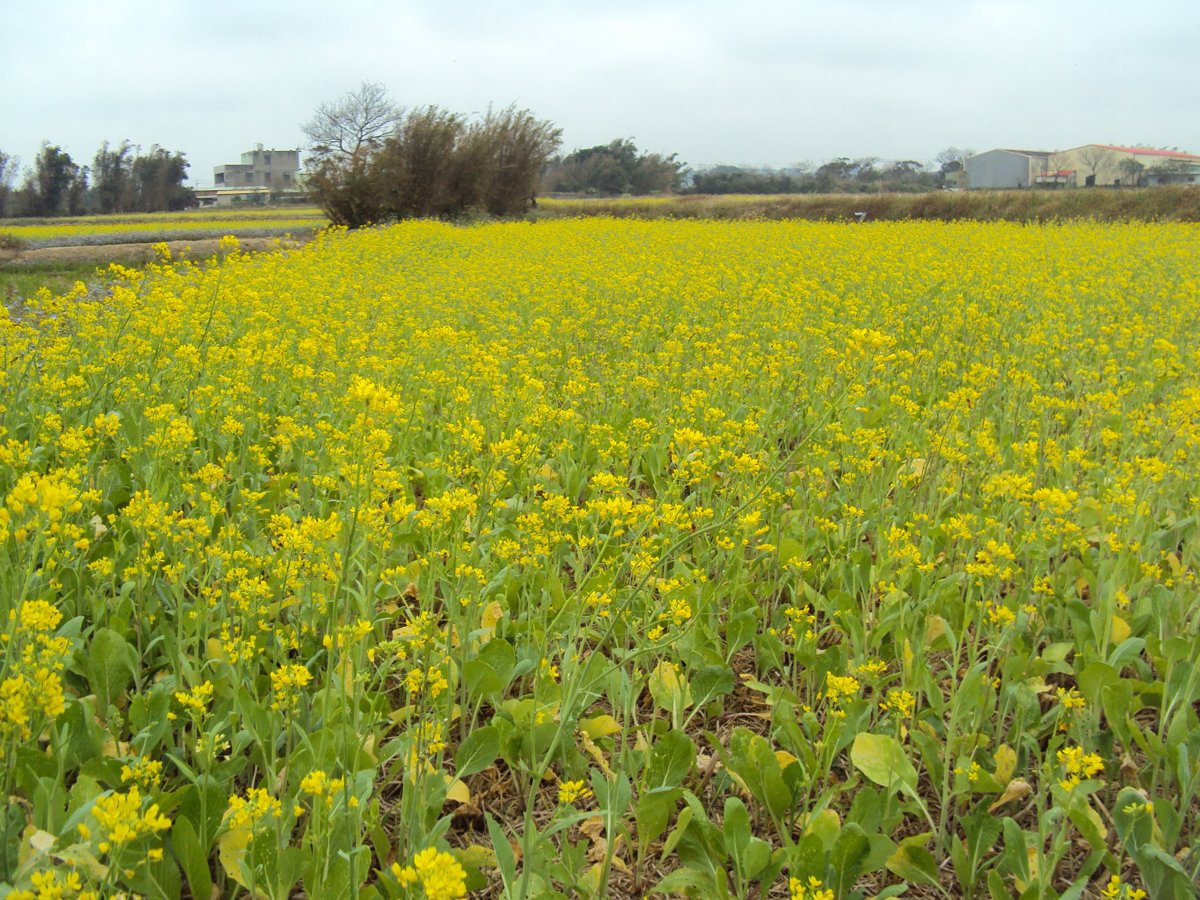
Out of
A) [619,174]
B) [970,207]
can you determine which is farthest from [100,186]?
[970,207]

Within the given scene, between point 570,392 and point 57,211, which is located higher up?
point 57,211

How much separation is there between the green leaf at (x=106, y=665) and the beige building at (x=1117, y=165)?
118 feet

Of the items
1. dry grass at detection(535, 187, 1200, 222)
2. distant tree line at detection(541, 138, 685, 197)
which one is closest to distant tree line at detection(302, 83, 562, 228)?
dry grass at detection(535, 187, 1200, 222)

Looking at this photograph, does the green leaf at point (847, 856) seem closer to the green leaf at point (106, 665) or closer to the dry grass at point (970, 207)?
the green leaf at point (106, 665)

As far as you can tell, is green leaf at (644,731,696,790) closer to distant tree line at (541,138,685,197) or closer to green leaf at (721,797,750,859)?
green leaf at (721,797,750,859)

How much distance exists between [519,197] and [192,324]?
81.2 feet

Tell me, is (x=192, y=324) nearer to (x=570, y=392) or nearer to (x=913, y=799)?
(x=570, y=392)

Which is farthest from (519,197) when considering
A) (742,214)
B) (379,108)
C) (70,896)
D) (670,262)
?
(70,896)

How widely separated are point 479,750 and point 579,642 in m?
0.64

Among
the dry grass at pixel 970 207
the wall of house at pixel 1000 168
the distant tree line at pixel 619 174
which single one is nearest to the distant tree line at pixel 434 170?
the dry grass at pixel 970 207

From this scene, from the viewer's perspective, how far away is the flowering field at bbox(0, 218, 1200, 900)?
1583 mm

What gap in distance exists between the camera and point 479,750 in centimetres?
188

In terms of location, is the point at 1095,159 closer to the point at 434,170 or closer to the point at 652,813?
the point at 434,170

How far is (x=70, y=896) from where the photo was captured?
1185 millimetres
